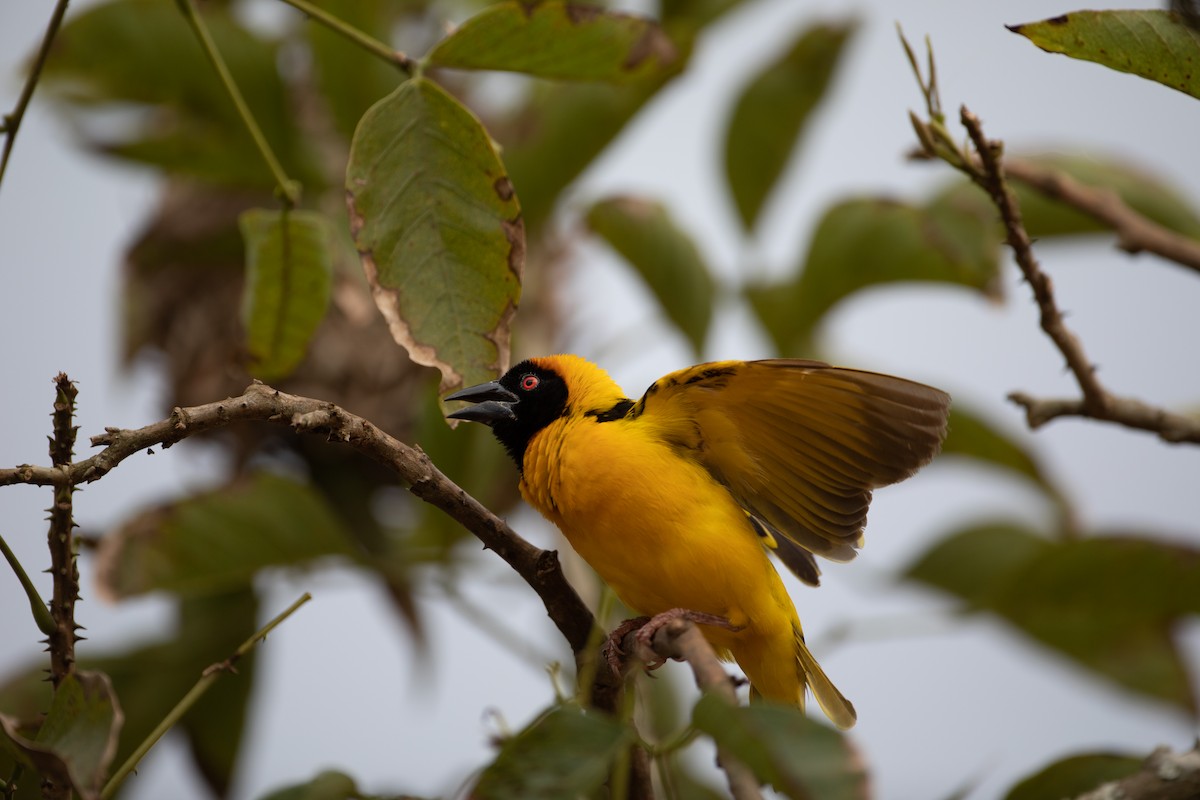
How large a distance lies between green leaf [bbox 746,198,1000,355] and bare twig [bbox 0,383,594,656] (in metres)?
1.42

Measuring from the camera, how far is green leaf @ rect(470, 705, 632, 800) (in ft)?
3.34

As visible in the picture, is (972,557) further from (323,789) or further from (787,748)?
(787,748)

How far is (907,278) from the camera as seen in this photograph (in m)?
2.86

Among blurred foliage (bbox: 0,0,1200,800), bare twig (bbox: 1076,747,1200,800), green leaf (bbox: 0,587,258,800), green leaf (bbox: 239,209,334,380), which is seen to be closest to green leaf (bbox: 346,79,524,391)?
blurred foliage (bbox: 0,0,1200,800)

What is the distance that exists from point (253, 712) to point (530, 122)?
1.84 meters

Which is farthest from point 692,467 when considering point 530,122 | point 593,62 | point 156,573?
point 530,122

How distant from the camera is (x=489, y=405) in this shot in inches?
83.8

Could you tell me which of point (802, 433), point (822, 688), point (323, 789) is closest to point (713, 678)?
point (323, 789)

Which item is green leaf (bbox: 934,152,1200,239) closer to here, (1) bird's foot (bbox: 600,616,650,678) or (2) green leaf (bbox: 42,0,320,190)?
(1) bird's foot (bbox: 600,616,650,678)

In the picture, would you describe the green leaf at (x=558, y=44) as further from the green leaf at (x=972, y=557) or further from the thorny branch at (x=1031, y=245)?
the green leaf at (x=972, y=557)

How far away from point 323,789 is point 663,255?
1877mm

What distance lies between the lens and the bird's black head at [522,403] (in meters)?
2.15

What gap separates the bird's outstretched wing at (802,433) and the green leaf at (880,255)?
798 mm

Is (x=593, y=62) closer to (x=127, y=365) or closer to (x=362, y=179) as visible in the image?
(x=362, y=179)
